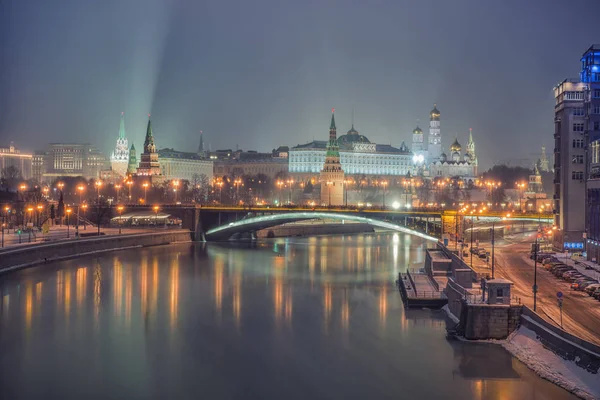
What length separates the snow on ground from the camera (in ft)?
48.7

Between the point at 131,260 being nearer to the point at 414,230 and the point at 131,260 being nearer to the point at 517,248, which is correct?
the point at 414,230

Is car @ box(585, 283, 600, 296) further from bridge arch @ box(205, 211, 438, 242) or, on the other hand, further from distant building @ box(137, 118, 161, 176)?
distant building @ box(137, 118, 161, 176)

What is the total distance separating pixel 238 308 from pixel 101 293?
543 centimetres

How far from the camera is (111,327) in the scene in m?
21.8

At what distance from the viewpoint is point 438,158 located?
124750 millimetres

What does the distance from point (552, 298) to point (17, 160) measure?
138454 mm

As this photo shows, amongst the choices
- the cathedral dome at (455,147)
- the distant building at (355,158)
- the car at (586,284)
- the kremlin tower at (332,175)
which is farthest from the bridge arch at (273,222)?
the cathedral dome at (455,147)

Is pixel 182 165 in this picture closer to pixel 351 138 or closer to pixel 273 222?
pixel 351 138

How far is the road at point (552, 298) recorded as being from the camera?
16.8 meters

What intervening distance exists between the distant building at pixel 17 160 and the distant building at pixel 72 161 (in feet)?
7.85

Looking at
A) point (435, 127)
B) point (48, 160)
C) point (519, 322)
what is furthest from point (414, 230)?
point (48, 160)

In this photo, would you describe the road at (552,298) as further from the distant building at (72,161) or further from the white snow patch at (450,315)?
the distant building at (72,161)

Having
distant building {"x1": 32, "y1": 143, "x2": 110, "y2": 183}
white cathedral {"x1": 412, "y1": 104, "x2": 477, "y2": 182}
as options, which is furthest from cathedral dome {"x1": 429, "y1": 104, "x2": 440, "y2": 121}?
distant building {"x1": 32, "y1": 143, "x2": 110, "y2": 183}

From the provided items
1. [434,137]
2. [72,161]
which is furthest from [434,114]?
A: [72,161]
